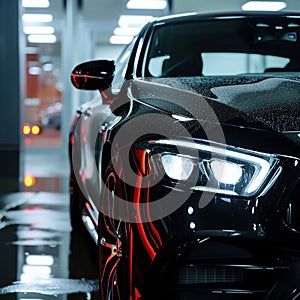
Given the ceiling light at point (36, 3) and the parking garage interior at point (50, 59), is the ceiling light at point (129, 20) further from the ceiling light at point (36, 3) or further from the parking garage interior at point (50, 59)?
the ceiling light at point (36, 3)

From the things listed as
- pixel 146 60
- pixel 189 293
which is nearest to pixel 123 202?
pixel 189 293

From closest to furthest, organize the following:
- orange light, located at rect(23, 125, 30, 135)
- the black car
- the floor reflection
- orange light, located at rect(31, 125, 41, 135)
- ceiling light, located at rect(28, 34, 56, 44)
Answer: the black car < the floor reflection < ceiling light, located at rect(28, 34, 56, 44) < orange light, located at rect(23, 125, 30, 135) < orange light, located at rect(31, 125, 41, 135)

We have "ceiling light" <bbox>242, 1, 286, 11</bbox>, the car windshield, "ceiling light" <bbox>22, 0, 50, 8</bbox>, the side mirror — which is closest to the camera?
the side mirror

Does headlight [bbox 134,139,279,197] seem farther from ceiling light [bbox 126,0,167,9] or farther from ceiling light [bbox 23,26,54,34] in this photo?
ceiling light [bbox 23,26,54,34]

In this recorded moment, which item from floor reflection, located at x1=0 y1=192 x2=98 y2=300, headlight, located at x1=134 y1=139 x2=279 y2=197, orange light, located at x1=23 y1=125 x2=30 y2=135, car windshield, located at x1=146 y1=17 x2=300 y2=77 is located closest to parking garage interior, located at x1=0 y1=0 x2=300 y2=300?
orange light, located at x1=23 y1=125 x2=30 y2=135

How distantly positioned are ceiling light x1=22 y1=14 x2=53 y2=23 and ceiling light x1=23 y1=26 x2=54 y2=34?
0.37ft

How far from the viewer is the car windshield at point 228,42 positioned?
12.1 ft

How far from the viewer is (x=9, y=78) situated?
13102 millimetres

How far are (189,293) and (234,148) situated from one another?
423 mm

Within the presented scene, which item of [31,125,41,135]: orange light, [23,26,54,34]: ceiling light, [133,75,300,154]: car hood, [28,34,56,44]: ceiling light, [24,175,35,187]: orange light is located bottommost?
[31,125,41,135]: orange light

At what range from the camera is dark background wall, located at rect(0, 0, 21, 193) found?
1291 cm

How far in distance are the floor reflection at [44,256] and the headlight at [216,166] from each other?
1299mm

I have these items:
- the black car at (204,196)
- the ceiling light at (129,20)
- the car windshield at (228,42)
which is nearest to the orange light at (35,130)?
the ceiling light at (129,20)

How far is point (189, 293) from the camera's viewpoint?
6.91 feet
